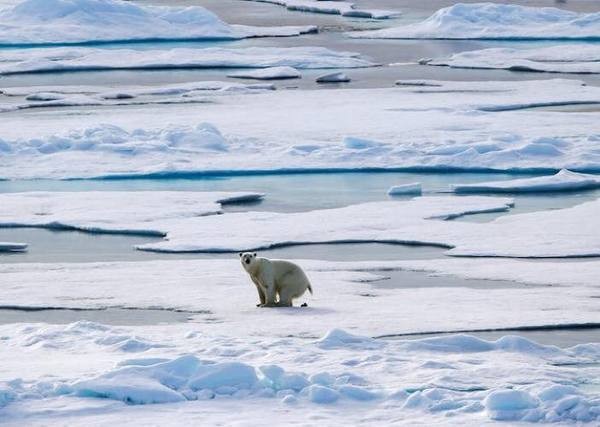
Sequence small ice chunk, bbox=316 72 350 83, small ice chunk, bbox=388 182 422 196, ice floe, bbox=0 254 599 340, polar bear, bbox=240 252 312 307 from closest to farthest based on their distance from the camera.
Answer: ice floe, bbox=0 254 599 340 → polar bear, bbox=240 252 312 307 → small ice chunk, bbox=388 182 422 196 → small ice chunk, bbox=316 72 350 83

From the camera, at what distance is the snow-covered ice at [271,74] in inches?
855

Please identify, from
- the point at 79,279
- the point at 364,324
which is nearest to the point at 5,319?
the point at 79,279

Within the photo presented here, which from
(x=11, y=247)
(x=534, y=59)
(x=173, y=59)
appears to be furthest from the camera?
(x=173, y=59)

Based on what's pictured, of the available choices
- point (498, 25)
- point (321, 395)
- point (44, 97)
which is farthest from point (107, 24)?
point (321, 395)

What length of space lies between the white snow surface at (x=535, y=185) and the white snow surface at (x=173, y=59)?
9.92 metres

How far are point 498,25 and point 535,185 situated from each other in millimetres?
14338

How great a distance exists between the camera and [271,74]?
2181 cm

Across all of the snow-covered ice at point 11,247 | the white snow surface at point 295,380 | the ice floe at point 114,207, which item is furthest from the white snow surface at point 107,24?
the white snow surface at point 295,380

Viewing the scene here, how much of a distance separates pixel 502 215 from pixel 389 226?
1.11 metres

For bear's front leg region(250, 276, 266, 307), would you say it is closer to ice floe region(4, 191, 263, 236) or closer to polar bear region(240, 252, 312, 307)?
polar bear region(240, 252, 312, 307)

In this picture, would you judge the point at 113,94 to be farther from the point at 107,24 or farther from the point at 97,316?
the point at 97,316

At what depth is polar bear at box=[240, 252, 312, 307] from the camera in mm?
8375

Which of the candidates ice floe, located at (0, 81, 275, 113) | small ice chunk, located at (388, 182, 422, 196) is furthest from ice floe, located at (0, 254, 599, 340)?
ice floe, located at (0, 81, 275, 113)

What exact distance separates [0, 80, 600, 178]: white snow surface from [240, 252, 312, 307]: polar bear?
5.83 m
